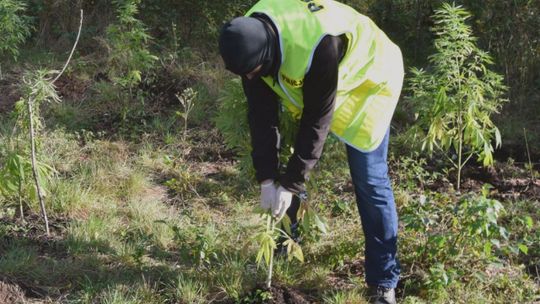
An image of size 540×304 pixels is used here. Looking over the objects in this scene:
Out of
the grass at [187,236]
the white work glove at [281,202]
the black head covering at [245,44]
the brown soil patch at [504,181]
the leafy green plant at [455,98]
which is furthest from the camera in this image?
the brown soil patch at [504,181]

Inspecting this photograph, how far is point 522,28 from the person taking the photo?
19.8 feet

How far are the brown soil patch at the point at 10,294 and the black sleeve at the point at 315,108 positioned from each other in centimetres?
157

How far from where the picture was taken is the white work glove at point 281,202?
3021 mm

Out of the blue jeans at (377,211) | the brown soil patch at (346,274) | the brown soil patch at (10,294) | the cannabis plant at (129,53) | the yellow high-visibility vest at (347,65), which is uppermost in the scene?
the yellow high-visibility vest at (347,65)

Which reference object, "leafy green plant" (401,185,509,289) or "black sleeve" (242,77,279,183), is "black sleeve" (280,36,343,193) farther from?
"leafy green plant" (401,185,509,289)

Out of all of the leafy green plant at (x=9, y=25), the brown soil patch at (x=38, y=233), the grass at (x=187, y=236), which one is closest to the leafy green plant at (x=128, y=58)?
the grass at (x=187, y=236)

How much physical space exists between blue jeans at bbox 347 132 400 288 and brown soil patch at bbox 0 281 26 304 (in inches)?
72.7

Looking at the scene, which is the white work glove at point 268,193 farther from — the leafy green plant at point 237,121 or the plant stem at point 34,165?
the plant stem at point 34,165

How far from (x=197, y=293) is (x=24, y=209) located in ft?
5.16

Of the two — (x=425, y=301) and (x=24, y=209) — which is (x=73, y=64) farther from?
(x=425, y=301)

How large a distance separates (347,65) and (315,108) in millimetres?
267

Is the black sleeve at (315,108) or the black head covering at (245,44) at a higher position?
the black head covering at (245,44)

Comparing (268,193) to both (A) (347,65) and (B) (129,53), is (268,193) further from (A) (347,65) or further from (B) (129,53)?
(B) (129,53)

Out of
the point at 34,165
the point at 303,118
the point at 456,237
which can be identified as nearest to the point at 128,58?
the point at 34,165
